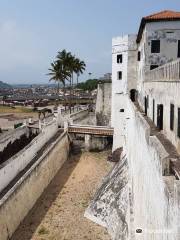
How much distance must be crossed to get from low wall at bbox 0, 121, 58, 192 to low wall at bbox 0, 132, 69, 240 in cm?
94

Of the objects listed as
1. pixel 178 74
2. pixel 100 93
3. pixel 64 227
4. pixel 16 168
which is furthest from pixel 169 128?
pixel 100 93

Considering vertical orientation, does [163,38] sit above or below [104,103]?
above

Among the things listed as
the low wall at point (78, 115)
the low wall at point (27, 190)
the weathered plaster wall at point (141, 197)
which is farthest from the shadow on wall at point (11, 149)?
the low wall at point (78, 115)

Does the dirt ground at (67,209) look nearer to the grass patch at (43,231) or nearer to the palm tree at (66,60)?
the grass patch at (43,231)

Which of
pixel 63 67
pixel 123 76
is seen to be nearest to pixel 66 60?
pixel 63 67

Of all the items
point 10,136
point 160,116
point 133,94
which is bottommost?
point 10,136

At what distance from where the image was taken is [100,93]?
51125 millimetres

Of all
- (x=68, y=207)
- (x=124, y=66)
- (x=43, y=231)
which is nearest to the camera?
(x=43, y=231)

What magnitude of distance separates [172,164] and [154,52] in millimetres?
20500

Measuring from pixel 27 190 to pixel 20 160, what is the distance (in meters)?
3.29

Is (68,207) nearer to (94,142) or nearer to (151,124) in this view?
(151,124)

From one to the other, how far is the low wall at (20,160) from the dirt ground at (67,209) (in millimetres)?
2835

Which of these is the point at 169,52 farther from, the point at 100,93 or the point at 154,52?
the point at 100,93

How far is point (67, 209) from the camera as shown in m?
25.2
